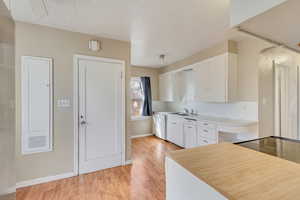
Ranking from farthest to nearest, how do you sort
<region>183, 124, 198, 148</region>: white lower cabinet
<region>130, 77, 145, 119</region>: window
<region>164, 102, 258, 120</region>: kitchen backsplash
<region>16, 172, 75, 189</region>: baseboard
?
<region>130, 77, 145, 119</region>: window
<region>183, 124, 198, 148</region>: white lower cabinet
<region>164, 102, 258, 120</region>: kitchen backsplash
<region>16, 172, 75, 189</region>: baseboard

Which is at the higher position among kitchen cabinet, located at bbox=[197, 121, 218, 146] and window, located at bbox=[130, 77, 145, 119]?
window, located at bbox=[130, 77, 145, 119]

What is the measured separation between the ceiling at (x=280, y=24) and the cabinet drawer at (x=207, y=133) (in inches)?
82.2

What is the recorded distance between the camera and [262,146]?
1139 millimetres

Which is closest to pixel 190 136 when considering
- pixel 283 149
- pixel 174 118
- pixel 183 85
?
pixel 174 118

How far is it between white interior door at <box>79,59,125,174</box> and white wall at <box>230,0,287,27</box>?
2.22m

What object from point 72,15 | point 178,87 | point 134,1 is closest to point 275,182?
point 134,1

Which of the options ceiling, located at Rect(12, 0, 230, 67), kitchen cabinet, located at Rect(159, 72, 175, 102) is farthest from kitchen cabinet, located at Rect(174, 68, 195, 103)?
ceiling, located at Rect(12, 0, 230, 67)

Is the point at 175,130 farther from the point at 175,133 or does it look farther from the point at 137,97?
the point at 137,97

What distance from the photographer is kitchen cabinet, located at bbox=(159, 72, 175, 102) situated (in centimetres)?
455

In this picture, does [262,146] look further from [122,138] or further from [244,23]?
Result: [122,138]

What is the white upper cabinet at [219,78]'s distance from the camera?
9.16ft

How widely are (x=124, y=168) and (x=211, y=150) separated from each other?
2090mm

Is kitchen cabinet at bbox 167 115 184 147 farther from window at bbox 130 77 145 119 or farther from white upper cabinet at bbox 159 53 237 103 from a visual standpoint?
window at bbox 130 77 145 119

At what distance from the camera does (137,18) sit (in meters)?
2.03
